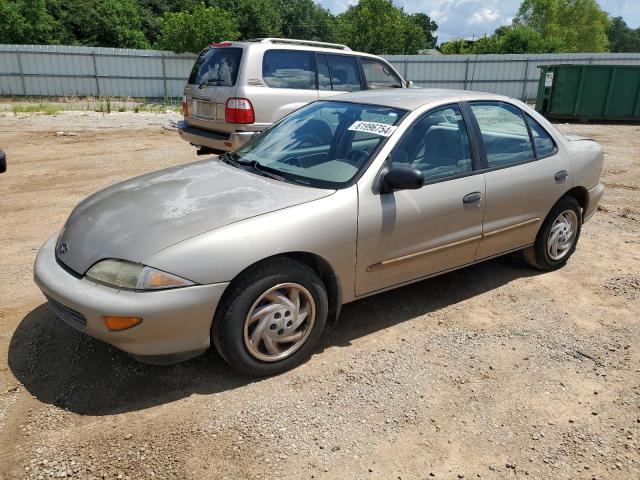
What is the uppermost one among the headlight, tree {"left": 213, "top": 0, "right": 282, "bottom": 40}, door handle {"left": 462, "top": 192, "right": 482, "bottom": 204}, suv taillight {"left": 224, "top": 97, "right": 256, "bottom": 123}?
tree {"left": 213, "top": 0, "right": 282, "bottom": 40}

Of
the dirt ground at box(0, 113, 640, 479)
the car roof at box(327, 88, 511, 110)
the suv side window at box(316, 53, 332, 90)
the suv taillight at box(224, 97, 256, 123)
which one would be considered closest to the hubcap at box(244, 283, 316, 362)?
the dirt ground at box(0, 113, 640, 479)

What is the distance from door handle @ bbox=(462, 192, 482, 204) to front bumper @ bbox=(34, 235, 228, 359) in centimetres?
195

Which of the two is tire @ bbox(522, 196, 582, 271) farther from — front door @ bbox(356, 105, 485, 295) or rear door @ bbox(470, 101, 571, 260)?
front door @ bbox(356, 105, 485, 295)

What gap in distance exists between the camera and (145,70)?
83.0 ft

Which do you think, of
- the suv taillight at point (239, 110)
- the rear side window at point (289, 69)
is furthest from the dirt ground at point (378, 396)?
the rear side window at point (289, 69)

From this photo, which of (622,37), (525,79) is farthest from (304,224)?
(622,37)

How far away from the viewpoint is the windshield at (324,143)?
361 cm

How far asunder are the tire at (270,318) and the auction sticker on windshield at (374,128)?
1.13m

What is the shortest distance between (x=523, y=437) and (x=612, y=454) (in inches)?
16.6

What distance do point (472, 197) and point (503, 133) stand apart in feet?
2.75

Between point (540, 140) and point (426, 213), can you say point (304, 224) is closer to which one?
point (426, 213)

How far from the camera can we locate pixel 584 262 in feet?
17.3

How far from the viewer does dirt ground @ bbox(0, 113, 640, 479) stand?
8.53 ft

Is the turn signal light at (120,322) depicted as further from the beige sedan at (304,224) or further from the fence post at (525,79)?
the fence post at (525,79)
